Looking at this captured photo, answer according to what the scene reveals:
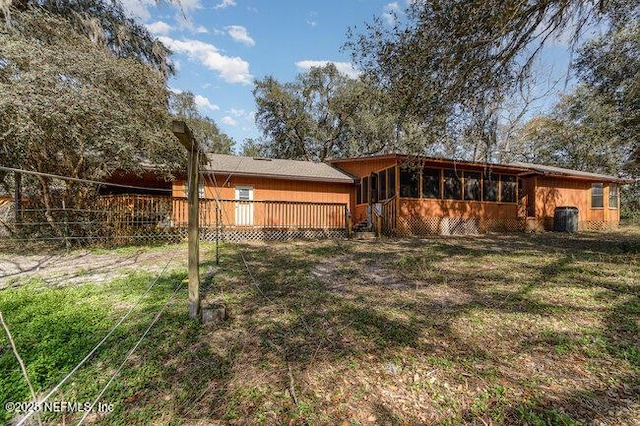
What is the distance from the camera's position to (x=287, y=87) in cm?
2450

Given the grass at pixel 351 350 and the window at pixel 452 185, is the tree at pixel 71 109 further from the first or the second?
the window at pixel 452 185

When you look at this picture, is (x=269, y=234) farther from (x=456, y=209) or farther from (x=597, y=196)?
(x=597, y=196)

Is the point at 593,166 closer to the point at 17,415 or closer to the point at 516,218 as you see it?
the point at 516,218

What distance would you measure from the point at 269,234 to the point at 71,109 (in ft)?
21.8

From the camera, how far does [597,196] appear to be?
1722 centimetres

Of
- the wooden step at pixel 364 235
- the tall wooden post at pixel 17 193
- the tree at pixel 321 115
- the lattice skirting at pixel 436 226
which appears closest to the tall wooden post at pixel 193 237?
the tall wooden post at pixel 17 193

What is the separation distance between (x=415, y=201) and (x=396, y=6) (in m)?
7.21

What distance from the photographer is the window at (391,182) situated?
11.9 meters

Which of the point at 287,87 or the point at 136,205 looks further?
the point at 287,87

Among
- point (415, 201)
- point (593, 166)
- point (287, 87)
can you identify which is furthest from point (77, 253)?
point (593, 166)

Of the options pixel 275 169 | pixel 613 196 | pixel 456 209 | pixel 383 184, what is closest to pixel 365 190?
pixel 383 184

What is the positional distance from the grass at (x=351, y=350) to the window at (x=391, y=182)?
278 inches

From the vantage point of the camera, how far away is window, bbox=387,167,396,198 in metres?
11.9

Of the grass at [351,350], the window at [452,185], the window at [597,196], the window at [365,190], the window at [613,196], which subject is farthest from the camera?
the window at [613,196]
